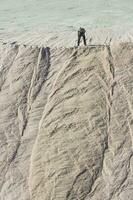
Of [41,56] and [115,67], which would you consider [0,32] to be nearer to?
[41,56]

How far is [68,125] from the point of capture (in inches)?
738

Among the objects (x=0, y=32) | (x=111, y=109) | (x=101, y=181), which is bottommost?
(x=101, y=181)

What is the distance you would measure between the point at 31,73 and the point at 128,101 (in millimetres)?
2367

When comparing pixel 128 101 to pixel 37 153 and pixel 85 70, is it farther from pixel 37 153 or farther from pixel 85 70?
pixel 37 153

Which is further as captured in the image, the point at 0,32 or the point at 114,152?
the point at 0,32

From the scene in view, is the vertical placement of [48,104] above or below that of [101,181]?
above

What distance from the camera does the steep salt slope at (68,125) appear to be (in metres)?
18.5

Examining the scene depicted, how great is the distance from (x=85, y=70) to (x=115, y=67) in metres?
0.69

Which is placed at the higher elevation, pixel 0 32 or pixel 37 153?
pixel 0 32

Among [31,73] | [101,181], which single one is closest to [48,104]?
[31,73]

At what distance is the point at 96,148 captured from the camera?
1870 centimetres

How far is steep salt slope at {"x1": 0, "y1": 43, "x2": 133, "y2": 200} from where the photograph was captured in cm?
1847

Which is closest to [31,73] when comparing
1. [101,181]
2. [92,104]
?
[92,104]

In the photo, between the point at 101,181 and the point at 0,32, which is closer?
the point at 101,181
